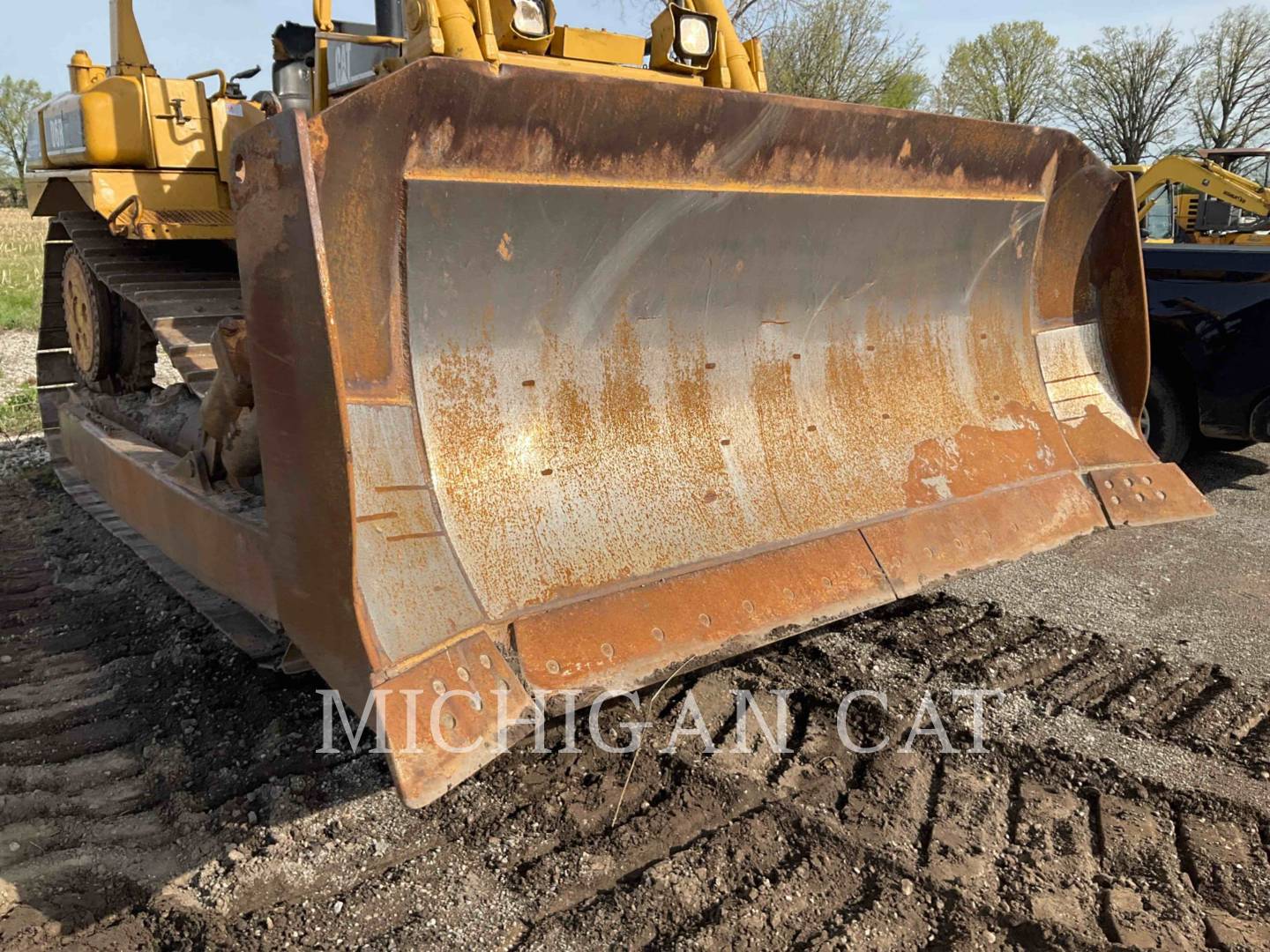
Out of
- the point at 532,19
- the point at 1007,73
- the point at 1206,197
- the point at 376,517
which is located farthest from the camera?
the point at 1007,73

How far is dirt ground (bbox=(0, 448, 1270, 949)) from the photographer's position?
198 centimetres

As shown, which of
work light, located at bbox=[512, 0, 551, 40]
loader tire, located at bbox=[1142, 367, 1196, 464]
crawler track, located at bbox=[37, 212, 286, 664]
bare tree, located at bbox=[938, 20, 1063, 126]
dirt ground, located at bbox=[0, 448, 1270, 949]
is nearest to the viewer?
dirt ground, located at bbox=[0, 448, 1270, 949]

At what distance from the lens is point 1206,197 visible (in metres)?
9.88

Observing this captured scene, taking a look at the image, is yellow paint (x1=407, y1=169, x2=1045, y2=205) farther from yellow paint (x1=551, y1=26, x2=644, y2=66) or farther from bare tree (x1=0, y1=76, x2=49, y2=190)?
bare tree (x1=0, y1=76, x2=49, y2=190)

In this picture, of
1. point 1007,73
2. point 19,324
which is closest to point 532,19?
point 19,324

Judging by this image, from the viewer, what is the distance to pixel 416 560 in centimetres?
215

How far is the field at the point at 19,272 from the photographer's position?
40.5 ft

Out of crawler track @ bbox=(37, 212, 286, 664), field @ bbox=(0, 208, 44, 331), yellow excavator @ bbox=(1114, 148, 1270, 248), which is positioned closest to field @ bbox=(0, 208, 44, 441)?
field @ bbox=(0, 208, 44, 331)

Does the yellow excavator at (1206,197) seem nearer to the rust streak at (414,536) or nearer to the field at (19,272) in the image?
the rust streak at (414,536)

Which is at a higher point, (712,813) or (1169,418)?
(1169,418)

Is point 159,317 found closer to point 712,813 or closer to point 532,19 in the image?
point 532,19

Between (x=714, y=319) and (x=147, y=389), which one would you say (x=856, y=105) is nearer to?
(x=714, y=319)

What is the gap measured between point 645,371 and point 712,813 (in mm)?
1172

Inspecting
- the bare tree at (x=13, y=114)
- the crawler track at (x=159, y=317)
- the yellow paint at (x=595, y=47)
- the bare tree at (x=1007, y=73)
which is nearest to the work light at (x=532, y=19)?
the yellow paint at (x=595, y=47)
